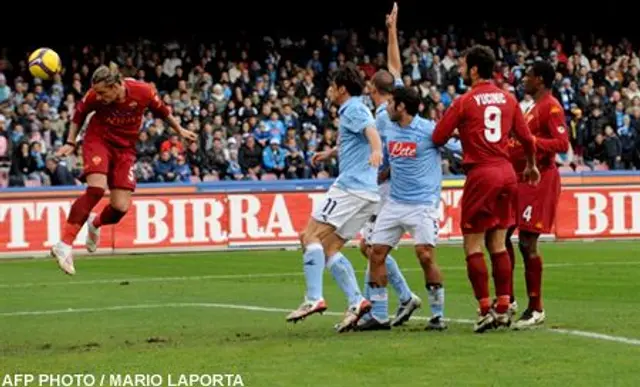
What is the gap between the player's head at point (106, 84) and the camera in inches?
583

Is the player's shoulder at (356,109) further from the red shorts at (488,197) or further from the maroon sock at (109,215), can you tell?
the maroon sock at (109,215)

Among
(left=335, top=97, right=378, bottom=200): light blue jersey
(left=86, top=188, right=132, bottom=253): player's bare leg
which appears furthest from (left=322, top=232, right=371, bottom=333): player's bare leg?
(left=86, top=188, right=132, bottom=253): player's bare leg

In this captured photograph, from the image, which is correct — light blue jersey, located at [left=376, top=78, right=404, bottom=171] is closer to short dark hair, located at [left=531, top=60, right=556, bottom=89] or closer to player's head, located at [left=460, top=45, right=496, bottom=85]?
player's head, located at [left=460, top=45, right=496, bottom=85]

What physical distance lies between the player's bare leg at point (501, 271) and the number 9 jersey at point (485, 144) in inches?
6.5

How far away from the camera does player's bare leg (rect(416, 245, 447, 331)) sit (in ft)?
44.5

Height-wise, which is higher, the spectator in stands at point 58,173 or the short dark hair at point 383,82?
the short dark hair at point 383,82

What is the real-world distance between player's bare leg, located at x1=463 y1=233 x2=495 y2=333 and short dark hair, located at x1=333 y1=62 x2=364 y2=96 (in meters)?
1.64

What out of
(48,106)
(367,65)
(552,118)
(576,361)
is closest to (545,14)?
(367,65)

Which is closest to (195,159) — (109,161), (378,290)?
(109,161)

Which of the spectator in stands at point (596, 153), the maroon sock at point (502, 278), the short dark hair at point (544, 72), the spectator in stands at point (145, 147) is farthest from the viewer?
the spectator in stands at point (596, 153)

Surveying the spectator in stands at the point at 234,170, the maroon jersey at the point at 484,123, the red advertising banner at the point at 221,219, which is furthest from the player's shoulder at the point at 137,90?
the spectator in stands at the point at 234,170

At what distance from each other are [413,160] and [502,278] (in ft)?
4.38

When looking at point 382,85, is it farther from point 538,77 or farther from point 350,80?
point 538,77

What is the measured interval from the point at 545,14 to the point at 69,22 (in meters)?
14.7
